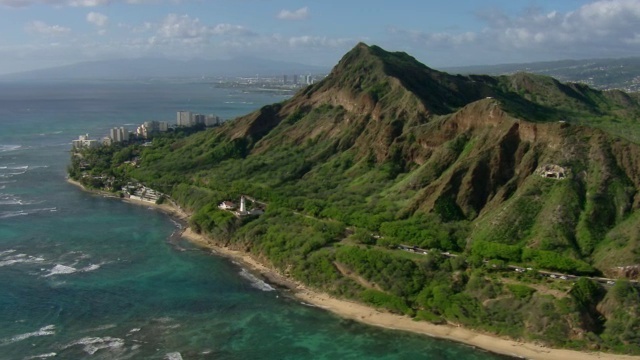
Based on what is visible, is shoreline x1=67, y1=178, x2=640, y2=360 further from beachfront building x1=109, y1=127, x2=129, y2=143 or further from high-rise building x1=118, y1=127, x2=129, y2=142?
high-rise building x1=118, y1=127, x2=129, y2=142

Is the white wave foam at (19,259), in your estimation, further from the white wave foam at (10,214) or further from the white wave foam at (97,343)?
the white wave foam at (97,343)

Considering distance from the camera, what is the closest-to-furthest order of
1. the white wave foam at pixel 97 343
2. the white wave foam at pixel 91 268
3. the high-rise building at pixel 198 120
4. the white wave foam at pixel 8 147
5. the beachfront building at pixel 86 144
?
the white wave foam at pixel 97 343, the white wave foam at pixel 91 268, the beachfront building at pixel 86 144, the white wave foam at pixel 8 147, the high-rise building at pixel 198 120

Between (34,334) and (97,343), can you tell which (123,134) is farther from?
(97,343)

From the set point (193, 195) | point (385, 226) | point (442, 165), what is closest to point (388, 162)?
point (442, 165)

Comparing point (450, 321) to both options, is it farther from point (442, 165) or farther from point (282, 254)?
point (442, 165)

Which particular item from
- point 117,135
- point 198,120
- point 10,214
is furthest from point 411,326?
point 198,120

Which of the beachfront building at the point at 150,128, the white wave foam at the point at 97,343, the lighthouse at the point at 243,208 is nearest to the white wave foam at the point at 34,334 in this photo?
the white wave foam at the point at 97,343
